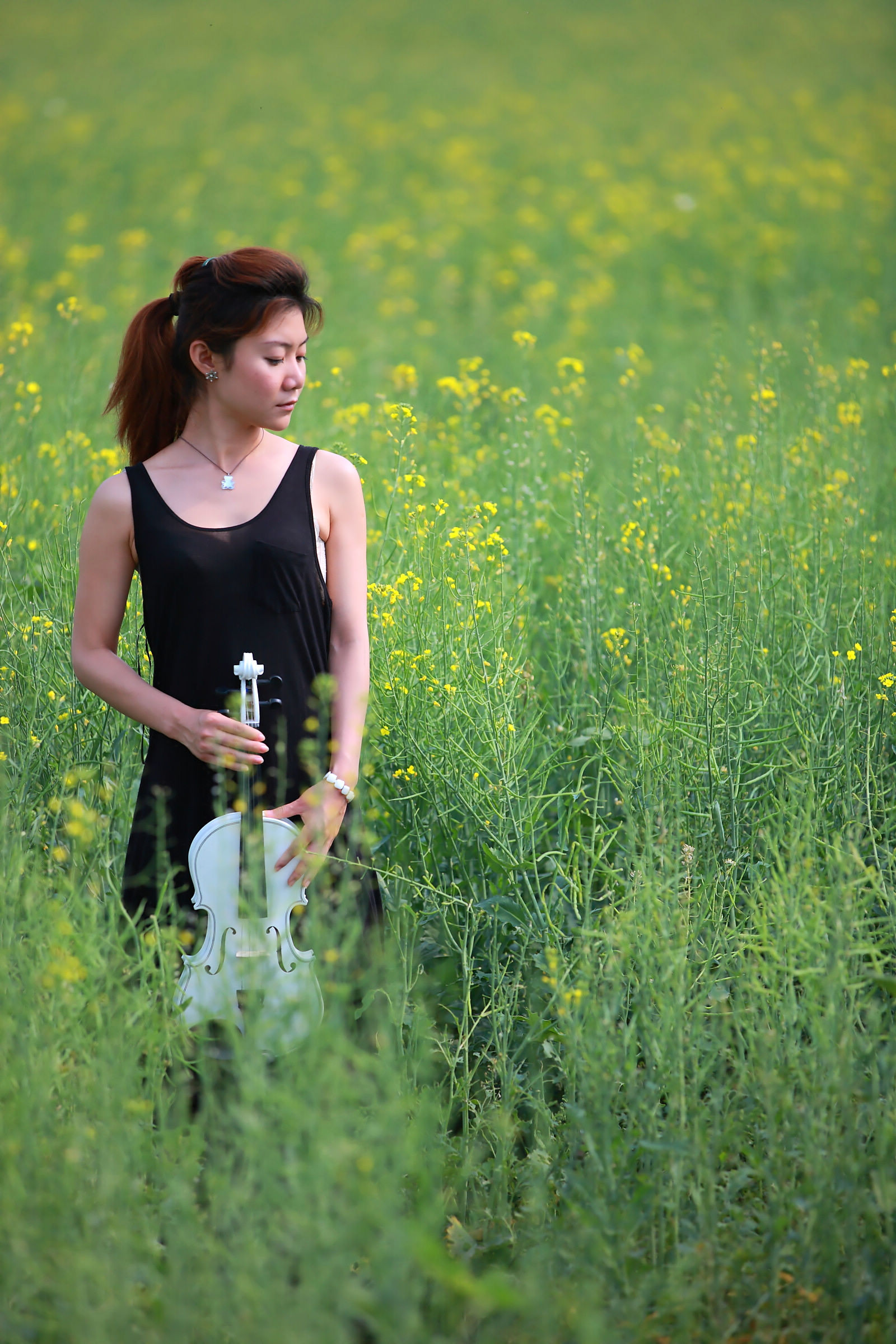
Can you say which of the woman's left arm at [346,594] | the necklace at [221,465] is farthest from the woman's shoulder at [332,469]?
the necklace at [221,465]

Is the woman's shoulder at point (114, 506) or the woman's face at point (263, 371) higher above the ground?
the woman's face at point (263, 371)

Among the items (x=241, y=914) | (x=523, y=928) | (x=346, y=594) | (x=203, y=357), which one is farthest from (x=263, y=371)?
(x=523, y=928)

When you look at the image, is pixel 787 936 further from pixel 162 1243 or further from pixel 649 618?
pixel 649 618

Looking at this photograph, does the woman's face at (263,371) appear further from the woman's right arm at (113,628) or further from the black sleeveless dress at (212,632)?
the woman's right arm at (113,628)

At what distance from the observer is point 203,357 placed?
2271 mm

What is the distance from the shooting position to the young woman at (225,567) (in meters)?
2.18

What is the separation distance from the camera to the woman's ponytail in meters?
2.35

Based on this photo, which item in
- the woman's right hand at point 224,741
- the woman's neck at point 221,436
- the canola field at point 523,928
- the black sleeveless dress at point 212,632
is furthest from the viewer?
the woman's neck at point 221,436

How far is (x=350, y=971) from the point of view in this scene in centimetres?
216

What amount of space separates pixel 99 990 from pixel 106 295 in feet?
22.3

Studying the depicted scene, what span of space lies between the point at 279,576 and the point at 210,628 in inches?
6.4

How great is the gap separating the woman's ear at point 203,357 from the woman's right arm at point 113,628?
0.26m

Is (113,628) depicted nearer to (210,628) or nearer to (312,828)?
(210,628)

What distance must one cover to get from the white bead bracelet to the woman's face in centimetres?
69
